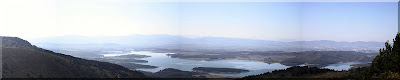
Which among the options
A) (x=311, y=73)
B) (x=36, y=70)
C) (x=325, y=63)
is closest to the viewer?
(x=311, y=73)

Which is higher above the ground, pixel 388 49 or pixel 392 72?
pixel 388 49

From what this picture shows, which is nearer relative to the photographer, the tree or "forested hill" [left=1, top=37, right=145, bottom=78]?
the tree

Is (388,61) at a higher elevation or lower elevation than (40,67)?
higher

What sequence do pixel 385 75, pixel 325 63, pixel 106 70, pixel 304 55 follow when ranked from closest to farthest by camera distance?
pixel 385 75 → pixel 106 70 → pixel 325 63 → pixel 304 55

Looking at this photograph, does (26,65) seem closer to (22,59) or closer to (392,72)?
(22,59)

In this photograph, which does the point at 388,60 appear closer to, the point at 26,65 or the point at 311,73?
the point at 311,73

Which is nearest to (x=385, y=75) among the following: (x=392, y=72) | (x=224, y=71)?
(x=392, y=72)

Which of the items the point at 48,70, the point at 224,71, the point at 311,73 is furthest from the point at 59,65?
the point at 224,71

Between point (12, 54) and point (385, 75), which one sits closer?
point (385, 75)

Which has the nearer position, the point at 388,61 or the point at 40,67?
the point at 388,61

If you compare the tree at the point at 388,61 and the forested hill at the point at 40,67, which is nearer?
the tree at the point at 388,61
